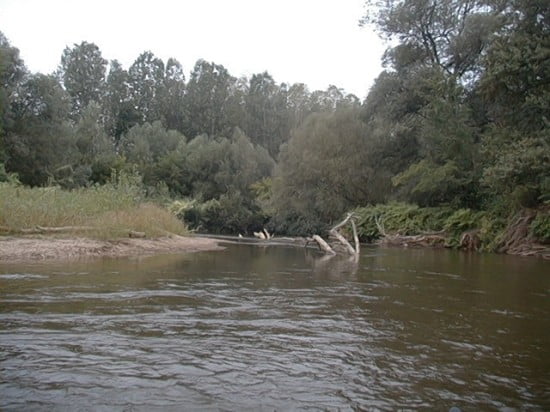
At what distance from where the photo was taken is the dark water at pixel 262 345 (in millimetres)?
3297

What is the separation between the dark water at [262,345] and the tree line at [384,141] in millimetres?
14700

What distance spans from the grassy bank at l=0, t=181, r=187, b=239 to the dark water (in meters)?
5.27

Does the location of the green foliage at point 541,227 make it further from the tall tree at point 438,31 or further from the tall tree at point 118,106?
the tall tree at point 118,106

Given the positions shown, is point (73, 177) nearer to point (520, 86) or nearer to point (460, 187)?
point (460, 187)

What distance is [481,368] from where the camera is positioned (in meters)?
4.02

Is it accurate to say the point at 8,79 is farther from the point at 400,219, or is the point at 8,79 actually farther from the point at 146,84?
the point at 146,84

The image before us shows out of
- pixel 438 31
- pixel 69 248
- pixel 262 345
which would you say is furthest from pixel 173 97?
pixel 262 345

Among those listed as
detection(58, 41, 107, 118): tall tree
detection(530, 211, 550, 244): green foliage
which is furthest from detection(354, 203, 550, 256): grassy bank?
detection(58, 41, 107, 118): tall tree

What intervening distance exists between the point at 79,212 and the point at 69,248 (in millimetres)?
3015

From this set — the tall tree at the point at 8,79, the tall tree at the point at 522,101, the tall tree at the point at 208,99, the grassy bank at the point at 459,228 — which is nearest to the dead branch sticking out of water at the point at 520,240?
the grassy bank at the point at 459,228

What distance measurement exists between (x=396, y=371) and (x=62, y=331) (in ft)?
10.0

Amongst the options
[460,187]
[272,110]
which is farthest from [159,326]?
[272,110]

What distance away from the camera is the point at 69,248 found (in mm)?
12070

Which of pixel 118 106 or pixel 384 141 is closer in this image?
pixel 384 141
